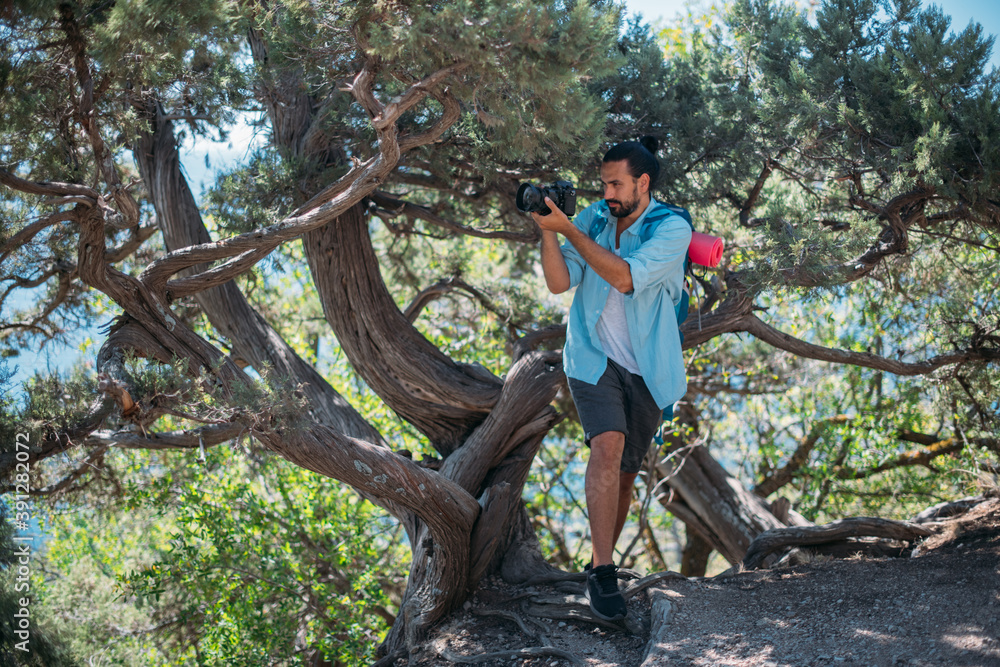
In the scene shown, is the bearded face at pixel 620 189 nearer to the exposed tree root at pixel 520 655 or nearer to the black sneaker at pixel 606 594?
the black sneaker at pixel 606 594

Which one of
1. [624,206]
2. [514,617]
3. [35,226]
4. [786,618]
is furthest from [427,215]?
[786,618]

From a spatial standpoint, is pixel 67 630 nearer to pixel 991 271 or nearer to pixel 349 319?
pixel 349 319

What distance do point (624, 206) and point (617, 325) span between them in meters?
0.51

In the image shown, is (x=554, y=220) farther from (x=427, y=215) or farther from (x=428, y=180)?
(x=427, y=215)

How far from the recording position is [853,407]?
792 cm

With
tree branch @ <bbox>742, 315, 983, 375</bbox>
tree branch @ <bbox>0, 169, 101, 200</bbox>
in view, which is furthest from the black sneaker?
tree branch @ <bbox>0, 169, 101, 200</bbox>

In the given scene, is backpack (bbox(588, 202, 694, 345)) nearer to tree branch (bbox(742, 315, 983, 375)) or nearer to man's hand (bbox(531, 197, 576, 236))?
man's hand (bbox(531, 197, 576, 236))

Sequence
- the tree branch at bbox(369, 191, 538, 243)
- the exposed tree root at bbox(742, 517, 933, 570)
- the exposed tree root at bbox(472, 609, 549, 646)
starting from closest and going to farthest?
the exposed tree root at bbox(472, 609, 549, 646)
the exposed tree root at bbox(742, 517, 933, 570)
the tree branch at bbox(369, 191, 538, 243)

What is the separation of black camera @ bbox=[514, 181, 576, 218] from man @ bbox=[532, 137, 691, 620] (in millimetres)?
42

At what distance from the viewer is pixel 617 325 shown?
3.25 meters

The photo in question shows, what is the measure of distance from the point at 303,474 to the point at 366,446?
350cm

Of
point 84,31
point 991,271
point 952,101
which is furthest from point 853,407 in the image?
point 84,31

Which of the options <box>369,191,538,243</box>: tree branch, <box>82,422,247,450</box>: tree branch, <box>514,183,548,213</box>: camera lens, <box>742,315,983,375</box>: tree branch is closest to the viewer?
<box>82,422,247,450</box>: tree branch

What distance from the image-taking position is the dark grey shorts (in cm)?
309
